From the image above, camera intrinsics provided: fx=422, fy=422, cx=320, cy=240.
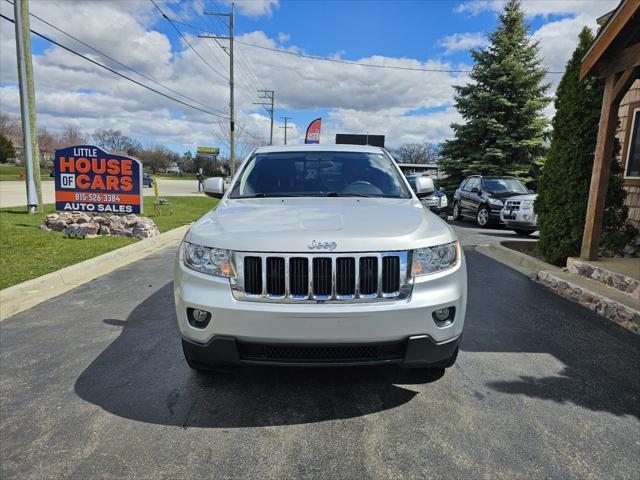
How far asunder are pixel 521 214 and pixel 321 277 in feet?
34.9

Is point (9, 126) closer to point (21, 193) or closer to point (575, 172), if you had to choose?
point (21, 193)

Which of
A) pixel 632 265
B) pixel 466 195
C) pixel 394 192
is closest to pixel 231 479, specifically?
pixel 394 192

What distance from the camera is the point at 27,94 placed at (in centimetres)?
1187

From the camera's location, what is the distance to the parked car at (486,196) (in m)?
13.7

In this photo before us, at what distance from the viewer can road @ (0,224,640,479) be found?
7.38 feet

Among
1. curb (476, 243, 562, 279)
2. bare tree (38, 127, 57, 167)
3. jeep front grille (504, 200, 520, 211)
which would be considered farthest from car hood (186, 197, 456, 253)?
bare tree (38, 127, 57, 167)

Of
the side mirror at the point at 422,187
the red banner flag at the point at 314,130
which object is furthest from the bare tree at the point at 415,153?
the side mirror at the point at 422,187

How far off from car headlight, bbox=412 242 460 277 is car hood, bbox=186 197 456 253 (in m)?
0.04

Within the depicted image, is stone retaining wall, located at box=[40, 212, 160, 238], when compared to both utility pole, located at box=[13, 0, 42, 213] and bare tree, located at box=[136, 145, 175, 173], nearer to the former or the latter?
utility pole, located at box=[13, 0, 42, 213]

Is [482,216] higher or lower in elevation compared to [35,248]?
higher

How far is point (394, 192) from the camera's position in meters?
3.85

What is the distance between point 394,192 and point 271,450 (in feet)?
7.84

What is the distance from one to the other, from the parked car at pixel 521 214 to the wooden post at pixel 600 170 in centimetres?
521

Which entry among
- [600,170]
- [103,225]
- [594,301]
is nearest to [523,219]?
[600,170]
